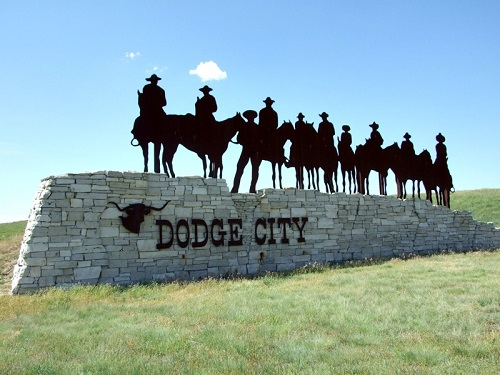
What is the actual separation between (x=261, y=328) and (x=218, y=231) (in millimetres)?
6381

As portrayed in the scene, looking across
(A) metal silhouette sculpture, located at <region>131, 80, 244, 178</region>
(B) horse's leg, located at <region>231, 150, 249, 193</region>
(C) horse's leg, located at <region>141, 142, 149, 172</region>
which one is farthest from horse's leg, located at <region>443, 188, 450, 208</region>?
(C) horse's leg, located at <region>141, 142, 149, 172</region>

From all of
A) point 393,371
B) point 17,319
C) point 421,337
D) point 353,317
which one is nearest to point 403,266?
point 353,317

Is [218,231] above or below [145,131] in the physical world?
below

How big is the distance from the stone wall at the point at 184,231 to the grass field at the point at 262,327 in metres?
0.96

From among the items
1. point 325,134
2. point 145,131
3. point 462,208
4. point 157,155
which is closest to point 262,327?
point 157,155

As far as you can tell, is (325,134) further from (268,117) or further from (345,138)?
(268,117)

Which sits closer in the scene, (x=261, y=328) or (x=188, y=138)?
(x=261, y=328)

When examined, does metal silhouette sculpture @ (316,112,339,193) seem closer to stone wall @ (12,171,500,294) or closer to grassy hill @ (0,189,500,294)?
stone wall @ (12,171,500,294)

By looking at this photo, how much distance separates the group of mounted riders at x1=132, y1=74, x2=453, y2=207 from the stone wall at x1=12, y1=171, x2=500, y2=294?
3.08 feet

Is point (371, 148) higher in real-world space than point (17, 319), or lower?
higher

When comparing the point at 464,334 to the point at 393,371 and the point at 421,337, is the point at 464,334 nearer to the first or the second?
the point at 421,337

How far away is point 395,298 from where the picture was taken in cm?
838

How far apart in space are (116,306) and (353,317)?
4553 mm

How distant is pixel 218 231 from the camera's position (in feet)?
41.4
